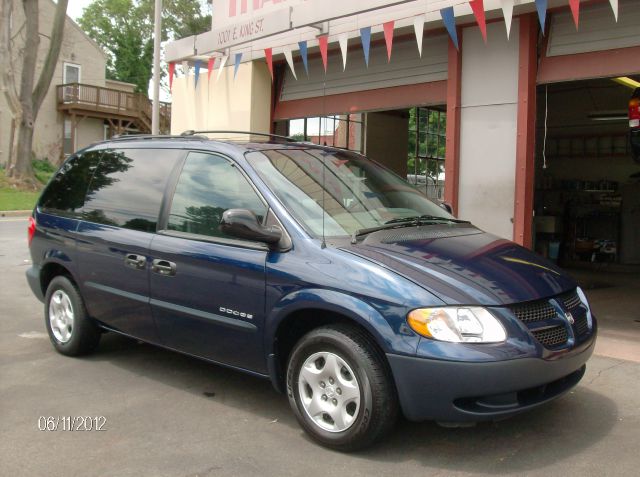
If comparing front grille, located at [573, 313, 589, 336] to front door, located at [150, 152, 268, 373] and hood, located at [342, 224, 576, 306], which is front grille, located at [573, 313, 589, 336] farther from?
front door, located at [150, 152, 268, 373]

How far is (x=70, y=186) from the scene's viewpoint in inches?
217

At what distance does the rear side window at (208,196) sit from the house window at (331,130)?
5.25 m

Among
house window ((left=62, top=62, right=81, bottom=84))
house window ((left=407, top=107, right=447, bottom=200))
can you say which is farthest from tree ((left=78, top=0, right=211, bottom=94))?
house window ((left=407, top=107, right=447, bottom=200))

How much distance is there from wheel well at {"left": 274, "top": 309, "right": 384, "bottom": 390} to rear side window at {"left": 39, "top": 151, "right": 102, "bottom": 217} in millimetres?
2466

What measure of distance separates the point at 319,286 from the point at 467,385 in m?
0.97

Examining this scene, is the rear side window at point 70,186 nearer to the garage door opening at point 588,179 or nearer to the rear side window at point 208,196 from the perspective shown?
the rear side window at point 208,196

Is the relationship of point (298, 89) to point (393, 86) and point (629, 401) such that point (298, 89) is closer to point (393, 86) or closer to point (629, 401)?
point (393, 86)

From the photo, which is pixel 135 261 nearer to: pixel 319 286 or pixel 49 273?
pixel 49 273

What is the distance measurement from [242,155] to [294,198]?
541mm

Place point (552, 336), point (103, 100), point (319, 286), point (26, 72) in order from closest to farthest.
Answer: point (552, 336) < point (319, 286) < point (26, 72) < point (103, 100)

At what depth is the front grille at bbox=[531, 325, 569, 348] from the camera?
131 inches

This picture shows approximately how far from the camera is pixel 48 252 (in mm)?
5445

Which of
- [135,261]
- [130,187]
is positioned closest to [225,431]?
[135,261]
